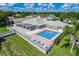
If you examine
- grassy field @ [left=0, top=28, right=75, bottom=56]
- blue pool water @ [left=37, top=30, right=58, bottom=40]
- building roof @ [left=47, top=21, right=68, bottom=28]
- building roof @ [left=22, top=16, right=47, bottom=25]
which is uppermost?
building roof @ [left=22, top=16, right=47, bottom=25]

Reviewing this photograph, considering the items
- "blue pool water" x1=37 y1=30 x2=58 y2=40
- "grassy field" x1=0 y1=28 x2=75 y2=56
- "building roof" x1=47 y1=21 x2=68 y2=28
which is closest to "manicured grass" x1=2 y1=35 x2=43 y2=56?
"grassy field" x1=0 y1=28 x2=75 y2=56

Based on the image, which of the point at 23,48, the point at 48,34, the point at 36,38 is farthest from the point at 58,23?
the point at 23,48

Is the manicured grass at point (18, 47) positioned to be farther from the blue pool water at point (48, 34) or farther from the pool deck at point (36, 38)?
the blue pool water at point (48, 34)

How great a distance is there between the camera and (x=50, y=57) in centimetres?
211

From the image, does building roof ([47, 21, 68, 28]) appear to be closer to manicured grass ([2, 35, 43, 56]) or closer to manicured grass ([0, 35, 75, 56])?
manicured grass ([0, 35, 75, 56])

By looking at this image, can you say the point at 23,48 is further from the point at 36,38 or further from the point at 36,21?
the point at 36,21

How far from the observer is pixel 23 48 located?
2.12m

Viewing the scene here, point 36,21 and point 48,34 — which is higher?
point 36,21

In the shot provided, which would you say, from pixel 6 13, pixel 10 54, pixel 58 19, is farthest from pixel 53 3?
pixel 10 54

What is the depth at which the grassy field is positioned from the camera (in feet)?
6.91

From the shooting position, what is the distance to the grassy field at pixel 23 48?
2105 mm

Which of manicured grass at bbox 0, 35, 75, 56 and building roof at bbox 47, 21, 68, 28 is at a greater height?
building roof at bbox 47, 21, 68, 28

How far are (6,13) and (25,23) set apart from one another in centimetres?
25

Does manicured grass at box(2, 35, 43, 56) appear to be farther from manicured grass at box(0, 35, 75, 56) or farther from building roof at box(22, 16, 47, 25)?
building roof at box(22, 16, 47, 25)
